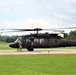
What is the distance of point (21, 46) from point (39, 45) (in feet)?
9.76
